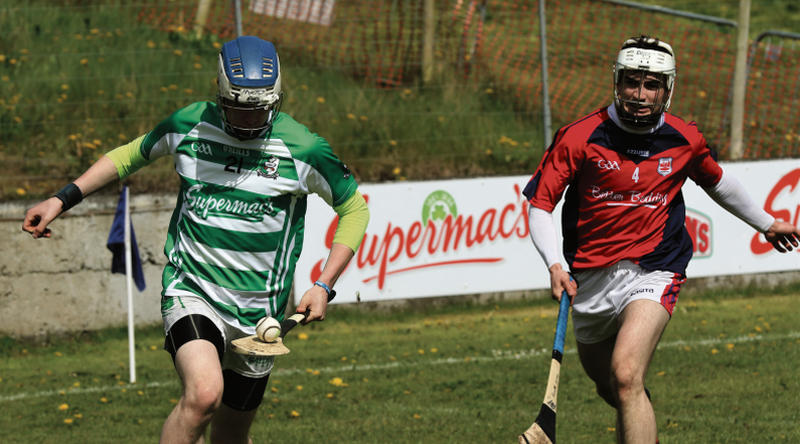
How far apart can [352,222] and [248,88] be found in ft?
2.77

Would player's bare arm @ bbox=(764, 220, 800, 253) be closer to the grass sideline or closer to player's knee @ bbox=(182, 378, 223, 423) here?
the grass sideline

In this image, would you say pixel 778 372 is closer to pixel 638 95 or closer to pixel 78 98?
pixel 638 95

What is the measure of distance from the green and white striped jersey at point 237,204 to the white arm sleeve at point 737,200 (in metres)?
2.16

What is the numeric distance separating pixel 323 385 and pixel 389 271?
2.84m

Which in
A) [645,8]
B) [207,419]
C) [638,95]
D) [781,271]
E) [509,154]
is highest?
[638,95]

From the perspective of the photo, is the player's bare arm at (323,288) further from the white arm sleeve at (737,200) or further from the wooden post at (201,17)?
the wooden post at (201,17)

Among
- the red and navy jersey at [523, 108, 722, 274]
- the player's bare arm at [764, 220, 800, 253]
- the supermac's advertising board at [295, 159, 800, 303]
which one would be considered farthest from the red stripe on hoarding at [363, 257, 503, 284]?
the red and navy jersey at [523, 108, 722, 274]

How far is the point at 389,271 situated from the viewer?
11.7 m

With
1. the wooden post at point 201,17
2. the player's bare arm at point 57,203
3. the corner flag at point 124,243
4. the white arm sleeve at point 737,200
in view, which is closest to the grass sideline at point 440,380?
the corner flag at point 124,243

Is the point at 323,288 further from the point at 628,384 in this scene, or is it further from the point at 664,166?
the point at 664,166

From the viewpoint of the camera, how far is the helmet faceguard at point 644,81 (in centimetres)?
567

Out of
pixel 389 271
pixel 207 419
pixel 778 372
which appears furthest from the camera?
pixel 389 271

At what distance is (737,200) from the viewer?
6109 millimetres

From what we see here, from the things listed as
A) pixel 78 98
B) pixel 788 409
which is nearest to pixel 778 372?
pixel 788 409
